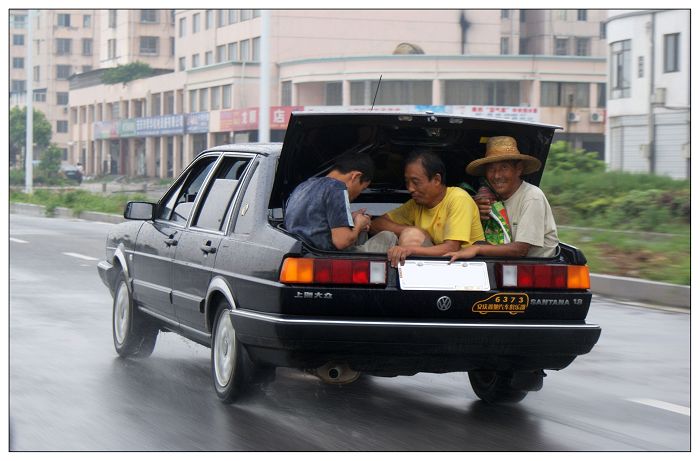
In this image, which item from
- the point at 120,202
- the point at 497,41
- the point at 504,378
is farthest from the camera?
the point at 497,41

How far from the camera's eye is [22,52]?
507ft

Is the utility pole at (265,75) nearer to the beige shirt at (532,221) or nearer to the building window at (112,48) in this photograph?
the beige shirt at (532,221)

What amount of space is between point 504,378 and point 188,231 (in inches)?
81.9

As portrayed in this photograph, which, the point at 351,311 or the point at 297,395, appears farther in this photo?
the point at 297,395

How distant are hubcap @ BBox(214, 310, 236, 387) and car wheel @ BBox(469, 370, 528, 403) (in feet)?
4.51

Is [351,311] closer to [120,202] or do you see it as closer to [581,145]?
[120,202]

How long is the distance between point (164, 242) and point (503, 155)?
2269mm

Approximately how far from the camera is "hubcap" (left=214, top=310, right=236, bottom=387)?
6.82 metres

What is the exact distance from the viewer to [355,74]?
7581 cm

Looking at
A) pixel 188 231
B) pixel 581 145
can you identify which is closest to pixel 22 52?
pixel 581 145

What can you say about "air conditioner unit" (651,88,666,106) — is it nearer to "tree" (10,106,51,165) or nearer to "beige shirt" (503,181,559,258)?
"beige shirt" (503,181,559,258)

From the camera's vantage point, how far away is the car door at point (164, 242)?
313 inches

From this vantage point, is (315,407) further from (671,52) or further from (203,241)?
(671,52)

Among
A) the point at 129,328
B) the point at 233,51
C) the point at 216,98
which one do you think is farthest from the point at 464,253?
the point at 233,51
